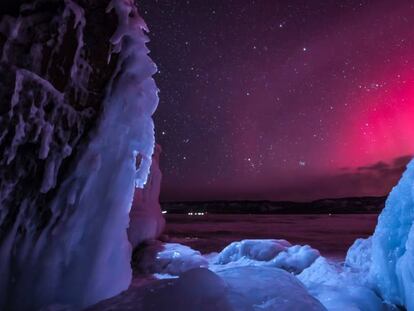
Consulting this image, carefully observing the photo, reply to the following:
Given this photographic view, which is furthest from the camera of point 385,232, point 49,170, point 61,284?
point 385,232

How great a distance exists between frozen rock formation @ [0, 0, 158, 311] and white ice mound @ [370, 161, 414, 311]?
4.96 m

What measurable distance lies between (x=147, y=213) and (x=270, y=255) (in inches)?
210

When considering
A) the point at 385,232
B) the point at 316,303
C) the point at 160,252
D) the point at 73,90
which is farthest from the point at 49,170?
the point at 160,252

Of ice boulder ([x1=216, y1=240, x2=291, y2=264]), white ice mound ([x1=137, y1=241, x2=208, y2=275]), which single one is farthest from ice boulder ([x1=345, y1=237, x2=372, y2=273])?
white ice mound ([x1=137, y1=241, x2=208, y2=275])

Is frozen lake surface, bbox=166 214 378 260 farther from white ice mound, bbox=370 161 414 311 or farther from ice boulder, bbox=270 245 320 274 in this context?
white ice mound, bbox=370 161 414 311

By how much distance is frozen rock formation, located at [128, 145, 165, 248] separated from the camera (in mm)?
13459

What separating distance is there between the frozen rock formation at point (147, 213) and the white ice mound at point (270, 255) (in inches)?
129

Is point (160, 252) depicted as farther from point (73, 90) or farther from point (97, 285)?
point (73, 90)

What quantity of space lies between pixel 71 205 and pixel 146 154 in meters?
1.14

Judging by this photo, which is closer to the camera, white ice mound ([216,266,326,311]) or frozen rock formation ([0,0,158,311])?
white ice mound ([216,266,326,311])

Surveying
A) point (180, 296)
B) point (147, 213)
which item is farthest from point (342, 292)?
point (147, 213)

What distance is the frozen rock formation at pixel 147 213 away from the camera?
44.2 ft

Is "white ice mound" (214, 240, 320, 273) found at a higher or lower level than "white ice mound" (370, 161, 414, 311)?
lower

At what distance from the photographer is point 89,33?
4.07m
